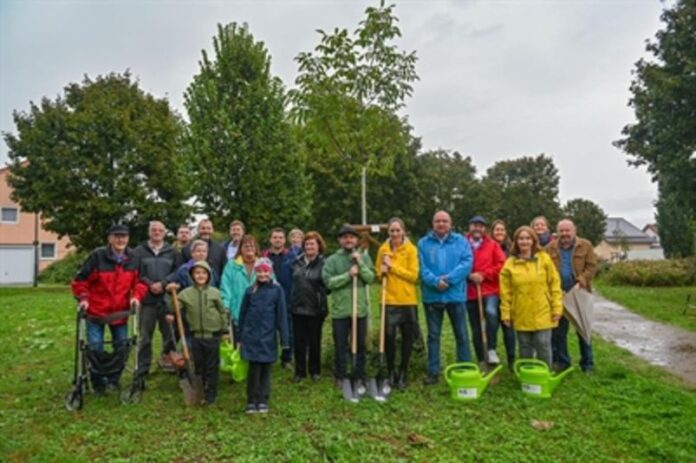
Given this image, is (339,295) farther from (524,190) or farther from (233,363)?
(524,190)

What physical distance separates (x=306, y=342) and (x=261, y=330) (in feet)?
3.99

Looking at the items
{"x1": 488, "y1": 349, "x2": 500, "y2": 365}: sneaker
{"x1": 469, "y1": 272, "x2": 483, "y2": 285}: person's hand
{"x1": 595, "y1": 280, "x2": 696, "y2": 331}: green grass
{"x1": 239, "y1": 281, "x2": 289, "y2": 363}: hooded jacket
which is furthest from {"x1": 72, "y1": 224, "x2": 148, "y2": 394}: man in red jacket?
{"x1": 595, "y1": 280, "x2": 696, "y2": 331}: green grass

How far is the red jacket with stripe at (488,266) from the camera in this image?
653 cm

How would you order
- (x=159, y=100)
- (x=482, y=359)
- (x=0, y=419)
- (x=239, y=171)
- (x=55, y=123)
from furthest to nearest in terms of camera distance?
(x=159, y=100), (x=55, y=123), (x=239, y=171), (x=482, y=359), (x=0, y=419)

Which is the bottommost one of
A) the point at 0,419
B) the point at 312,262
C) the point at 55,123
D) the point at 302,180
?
the point at 0,419

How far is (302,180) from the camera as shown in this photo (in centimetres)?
1744

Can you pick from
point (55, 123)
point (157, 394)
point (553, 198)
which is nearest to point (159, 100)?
point (55, 123)

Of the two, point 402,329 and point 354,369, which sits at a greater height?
point 402,329

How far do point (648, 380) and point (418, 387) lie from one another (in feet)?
9.44

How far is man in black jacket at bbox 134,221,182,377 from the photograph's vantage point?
6.24 metres

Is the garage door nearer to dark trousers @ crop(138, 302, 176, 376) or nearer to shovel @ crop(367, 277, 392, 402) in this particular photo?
dark trousers @ crop(138, 302, 176, 376)

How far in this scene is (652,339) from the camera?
9.88 m

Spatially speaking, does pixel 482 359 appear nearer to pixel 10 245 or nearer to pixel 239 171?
pixel 239 171

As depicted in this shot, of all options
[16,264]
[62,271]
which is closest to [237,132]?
[62,271]
